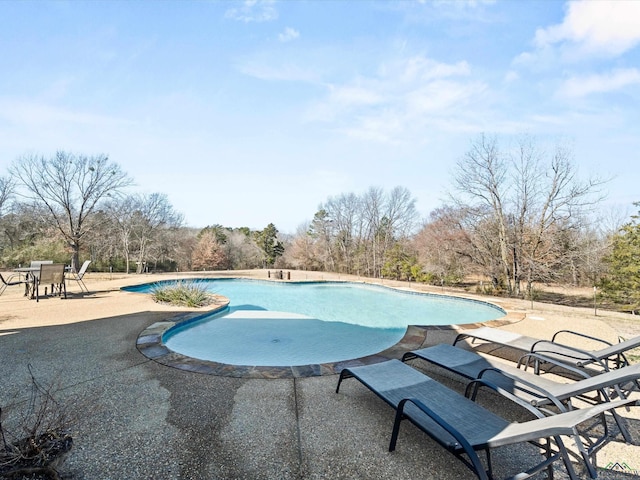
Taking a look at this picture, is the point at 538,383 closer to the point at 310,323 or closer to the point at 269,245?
the point at 310,323

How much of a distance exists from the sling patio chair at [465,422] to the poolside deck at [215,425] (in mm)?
220

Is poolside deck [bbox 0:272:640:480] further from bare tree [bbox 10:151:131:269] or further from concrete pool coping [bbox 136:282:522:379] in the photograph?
bare tree [bbox 10:151:131:269]

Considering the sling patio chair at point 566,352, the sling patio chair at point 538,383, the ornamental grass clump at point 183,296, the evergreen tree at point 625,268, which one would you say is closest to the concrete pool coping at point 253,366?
the sling patio chair at point 538,383

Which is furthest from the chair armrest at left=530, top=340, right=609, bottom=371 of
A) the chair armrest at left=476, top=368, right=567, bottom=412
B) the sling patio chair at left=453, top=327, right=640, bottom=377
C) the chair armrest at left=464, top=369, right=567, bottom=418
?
the chair armrest at left=464, top=369, right=567, bottom=418

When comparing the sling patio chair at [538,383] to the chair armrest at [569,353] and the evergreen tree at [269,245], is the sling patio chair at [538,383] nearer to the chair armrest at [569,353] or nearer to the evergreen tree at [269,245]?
the chair armrest at [569,353]

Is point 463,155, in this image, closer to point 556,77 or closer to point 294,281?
point 556,77

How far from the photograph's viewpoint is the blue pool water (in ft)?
16.3

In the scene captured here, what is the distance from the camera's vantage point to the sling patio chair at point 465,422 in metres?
1.57

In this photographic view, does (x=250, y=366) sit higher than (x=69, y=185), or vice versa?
(x=69, y=185)

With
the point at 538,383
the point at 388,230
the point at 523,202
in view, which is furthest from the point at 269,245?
the point at 538,383

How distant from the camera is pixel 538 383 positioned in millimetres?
2570

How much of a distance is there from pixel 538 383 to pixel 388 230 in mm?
16762

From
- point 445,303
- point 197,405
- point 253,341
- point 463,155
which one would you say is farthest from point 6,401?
point 463,155

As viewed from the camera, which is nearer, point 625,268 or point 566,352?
point 566,352
